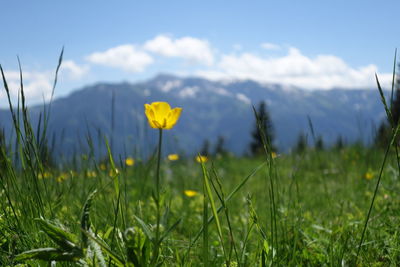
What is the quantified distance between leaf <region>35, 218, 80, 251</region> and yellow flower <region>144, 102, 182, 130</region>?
0.34 meters

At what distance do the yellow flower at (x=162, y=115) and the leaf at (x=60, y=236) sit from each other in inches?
13.4

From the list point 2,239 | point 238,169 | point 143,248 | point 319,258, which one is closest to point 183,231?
point 319,258

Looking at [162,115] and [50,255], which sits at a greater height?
[162,115]

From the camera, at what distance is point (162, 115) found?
106 cm

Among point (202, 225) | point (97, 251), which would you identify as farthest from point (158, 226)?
point (202, 225)

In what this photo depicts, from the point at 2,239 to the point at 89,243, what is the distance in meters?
0.54

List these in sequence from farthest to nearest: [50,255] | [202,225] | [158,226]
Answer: [202,225], [50,255], [158,226]

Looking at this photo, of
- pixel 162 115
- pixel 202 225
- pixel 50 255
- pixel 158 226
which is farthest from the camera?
pixel 202 225

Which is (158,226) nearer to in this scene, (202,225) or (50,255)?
(50,255)

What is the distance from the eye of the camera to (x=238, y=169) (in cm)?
736

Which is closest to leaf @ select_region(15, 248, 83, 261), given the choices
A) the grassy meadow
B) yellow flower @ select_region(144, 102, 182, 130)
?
the grassy meadow

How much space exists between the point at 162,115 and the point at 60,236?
0.39 m

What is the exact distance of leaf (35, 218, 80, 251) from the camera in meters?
0.96

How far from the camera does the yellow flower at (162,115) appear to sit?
3.41 feet
